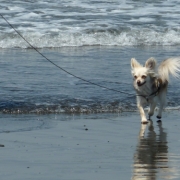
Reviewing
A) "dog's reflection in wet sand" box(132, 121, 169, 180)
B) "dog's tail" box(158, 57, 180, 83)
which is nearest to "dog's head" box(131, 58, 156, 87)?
"dog's tail" box(158, 57, 180, 83)

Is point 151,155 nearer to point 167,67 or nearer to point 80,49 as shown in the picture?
point 167,67

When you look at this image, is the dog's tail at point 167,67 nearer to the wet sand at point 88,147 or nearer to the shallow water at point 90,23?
the wet sand at point 88,147

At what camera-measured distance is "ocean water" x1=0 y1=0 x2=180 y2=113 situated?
31.9ft

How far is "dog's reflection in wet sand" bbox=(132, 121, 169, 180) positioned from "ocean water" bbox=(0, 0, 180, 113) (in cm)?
158

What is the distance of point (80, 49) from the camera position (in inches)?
570

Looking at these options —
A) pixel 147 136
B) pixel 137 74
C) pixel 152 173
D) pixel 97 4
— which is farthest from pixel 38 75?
pixel 97 4

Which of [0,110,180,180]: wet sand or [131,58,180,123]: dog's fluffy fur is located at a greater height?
[131,58,180,123]: dog's fluffy fur

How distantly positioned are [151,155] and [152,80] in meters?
2.66

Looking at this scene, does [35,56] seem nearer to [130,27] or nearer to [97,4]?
[130,27]

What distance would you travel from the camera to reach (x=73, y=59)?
12.8 m

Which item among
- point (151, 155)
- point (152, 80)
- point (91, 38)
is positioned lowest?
point (151, 155)

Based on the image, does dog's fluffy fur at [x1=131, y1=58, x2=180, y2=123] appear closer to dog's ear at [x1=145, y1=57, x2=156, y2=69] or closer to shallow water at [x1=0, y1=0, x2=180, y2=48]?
dog's ear at [x1=145, y1=57, x2=156, y2=69]

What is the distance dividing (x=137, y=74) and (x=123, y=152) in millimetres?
2410

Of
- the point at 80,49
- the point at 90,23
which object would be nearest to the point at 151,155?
the point at 80,49
